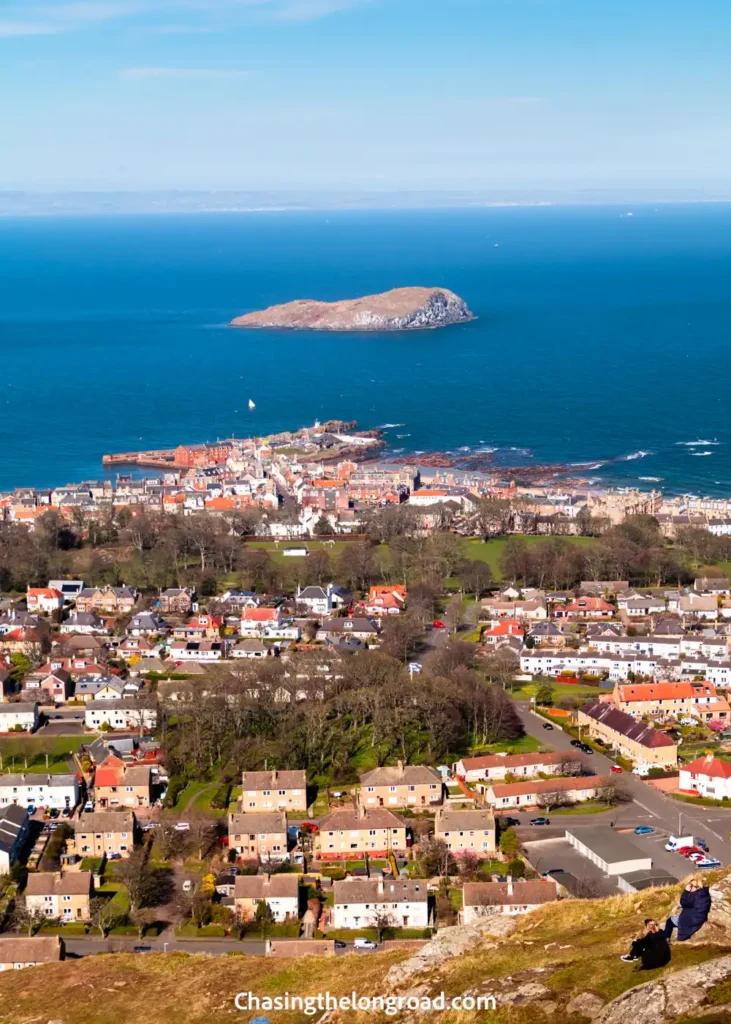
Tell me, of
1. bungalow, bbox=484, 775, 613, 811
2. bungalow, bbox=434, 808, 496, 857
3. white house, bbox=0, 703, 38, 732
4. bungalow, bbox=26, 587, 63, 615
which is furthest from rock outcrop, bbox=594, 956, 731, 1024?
bungalow, bbox=26, 587, 63, 615

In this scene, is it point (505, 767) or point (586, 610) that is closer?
point (505, 767)

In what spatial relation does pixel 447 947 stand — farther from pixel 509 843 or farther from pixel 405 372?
pixel 405 372

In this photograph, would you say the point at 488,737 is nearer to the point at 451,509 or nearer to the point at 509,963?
the point at 509,963

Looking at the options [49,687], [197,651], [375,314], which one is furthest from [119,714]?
[375,314]

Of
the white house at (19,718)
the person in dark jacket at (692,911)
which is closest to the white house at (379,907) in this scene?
the person in dark jacket at (692,911)

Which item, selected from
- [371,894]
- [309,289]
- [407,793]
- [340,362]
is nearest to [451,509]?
[407,793]

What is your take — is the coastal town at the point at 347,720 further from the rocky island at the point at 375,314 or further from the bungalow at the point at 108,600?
the rocky island at the point at 375,314
